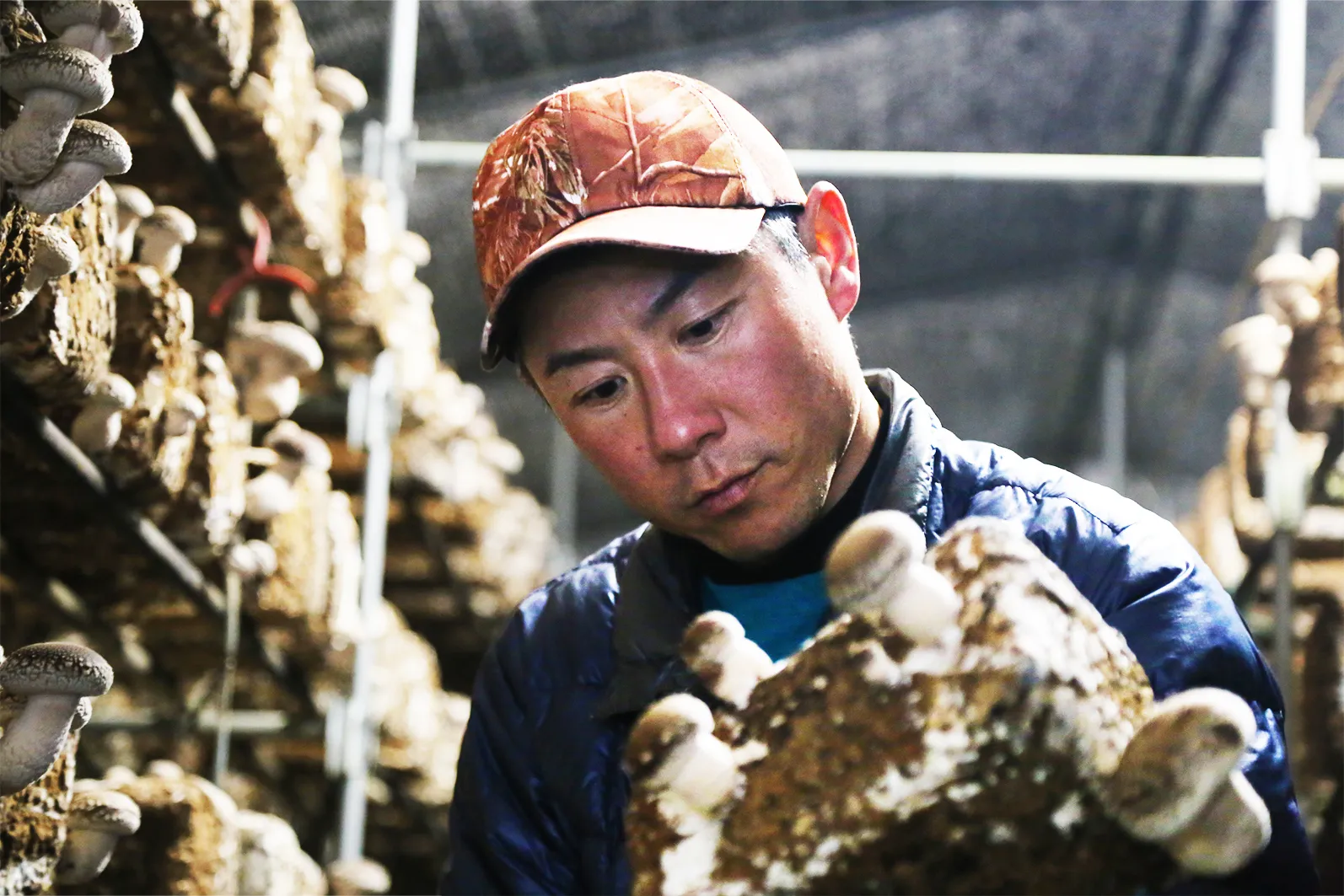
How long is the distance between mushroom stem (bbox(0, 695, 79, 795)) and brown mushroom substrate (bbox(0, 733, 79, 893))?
195mm

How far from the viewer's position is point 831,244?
136 centimetres

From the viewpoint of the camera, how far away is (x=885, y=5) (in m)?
5.22

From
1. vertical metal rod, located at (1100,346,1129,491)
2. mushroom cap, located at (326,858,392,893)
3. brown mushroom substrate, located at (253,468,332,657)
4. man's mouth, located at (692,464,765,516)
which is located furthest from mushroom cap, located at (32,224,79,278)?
vertical metal rod, located at (1100,346,1129,491)

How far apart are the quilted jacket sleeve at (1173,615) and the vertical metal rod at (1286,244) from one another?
2.37 meters

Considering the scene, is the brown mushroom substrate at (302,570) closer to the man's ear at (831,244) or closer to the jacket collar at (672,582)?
the jacket collar at (672,582)

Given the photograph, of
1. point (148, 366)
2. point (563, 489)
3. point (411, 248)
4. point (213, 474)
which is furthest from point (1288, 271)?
point (563, 489)

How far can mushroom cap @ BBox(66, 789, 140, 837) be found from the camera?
174 cm

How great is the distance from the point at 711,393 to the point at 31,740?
0.69m

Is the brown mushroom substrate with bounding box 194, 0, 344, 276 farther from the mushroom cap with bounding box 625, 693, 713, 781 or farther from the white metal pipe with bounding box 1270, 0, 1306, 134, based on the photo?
the white metal pipe with bounding box 1270, 0, 1306, 134

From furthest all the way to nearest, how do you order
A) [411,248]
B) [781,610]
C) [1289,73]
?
[411,248] → [1289,73] → [781,610]

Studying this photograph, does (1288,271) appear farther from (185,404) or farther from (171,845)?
(171,845)

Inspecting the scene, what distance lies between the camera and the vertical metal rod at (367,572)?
3.66 metres

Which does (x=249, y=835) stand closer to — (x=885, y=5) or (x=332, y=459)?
(x=332, y=459)

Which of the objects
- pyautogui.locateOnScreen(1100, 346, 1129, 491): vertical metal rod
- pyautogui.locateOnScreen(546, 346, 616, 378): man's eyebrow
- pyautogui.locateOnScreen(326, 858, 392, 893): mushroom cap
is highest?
pyautogui.locateOnScreen(546, 346, 616, 378): man's eyebrow
